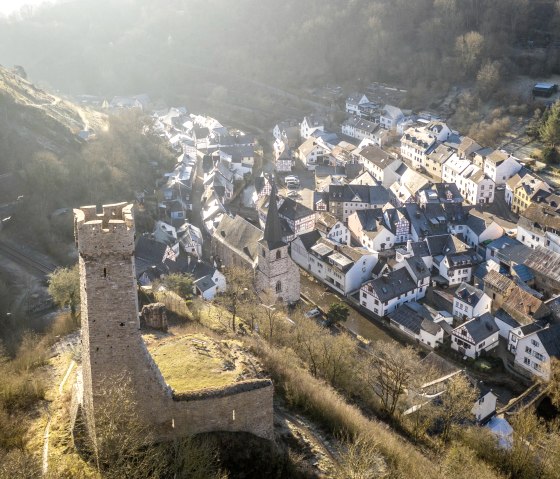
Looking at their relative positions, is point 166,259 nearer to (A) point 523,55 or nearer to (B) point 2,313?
(B) point 2,313

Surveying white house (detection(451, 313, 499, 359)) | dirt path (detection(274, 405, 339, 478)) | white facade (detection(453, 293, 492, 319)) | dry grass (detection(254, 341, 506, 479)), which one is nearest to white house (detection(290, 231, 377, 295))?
white facade (detection(453, 293, 492, 319))

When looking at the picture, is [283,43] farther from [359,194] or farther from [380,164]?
[359,194]

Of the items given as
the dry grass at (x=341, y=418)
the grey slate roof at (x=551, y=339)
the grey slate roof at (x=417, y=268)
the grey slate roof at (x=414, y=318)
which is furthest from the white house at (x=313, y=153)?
the dry grass at (x=341, y=418)

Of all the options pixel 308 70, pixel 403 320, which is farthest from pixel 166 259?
pixel 308 70

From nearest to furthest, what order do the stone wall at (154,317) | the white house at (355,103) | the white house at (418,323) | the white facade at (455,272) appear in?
the stone wall at (154,317) < the white house at (418,323) < the white facade at (455,272) < the white house at (355,103)

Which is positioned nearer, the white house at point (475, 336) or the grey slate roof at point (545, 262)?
the white house at point (475, 336)

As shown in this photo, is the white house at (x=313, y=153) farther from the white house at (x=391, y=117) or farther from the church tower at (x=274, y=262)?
the church tower at (x=274, y=262)

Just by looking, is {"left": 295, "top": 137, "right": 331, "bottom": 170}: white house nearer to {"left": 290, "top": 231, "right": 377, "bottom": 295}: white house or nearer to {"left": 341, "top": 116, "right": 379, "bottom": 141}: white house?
{"left": 341, "top": 116, "right": 379, "bottom": 141}: white house

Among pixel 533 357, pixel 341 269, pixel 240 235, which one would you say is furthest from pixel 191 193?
pixel 533 357
